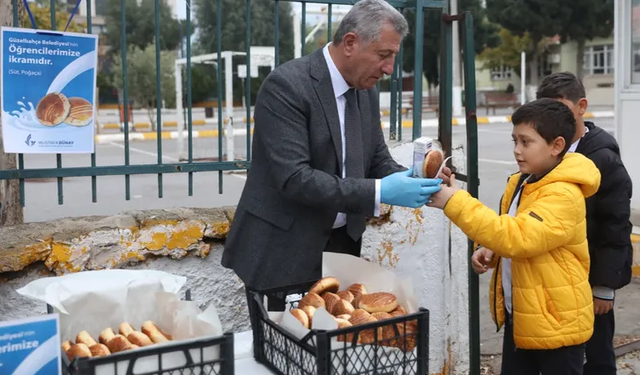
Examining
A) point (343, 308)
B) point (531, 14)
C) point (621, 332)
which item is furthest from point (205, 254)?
point (531, 14)

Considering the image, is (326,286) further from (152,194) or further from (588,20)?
(588,20)

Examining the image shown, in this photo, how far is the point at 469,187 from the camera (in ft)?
8.98

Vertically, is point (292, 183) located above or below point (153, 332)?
above

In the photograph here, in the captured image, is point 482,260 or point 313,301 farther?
point 482,260

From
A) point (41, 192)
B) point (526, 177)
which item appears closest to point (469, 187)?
point (526, 177)

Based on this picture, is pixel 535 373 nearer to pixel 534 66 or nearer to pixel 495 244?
pixel 495 244

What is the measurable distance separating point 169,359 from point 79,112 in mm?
1711

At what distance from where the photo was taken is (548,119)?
244 cm

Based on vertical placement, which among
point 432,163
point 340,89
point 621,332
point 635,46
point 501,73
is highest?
point 501,73

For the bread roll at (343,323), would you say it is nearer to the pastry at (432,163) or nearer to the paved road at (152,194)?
the pastry at (432,163)

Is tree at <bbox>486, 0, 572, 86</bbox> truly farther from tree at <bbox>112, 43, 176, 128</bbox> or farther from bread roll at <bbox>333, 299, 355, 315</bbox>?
bread roll at <bbox>333, 299, 355, 315</bbox>

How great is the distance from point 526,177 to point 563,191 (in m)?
0.33

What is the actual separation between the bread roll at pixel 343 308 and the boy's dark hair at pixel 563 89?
4.58 feet

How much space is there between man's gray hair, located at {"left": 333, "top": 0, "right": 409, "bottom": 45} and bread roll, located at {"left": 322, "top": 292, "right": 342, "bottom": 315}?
85 cm
